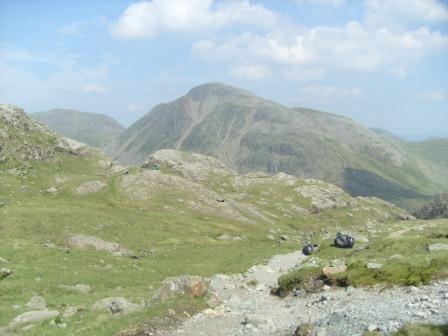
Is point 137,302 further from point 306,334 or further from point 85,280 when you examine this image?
point 306,334

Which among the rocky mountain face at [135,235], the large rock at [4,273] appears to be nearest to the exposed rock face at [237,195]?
the rocky mountain face at [135,235]

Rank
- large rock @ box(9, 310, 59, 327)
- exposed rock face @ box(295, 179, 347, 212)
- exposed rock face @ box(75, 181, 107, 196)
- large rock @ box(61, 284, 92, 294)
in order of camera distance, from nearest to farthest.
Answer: large rock @ box(9, 310, 59, 327) < large rock @ box(61, 284, 92, 294) < exposed rock face @ box(75, 181, 107, 196) < exposed rock face @ box(295, 179, 347, 212)

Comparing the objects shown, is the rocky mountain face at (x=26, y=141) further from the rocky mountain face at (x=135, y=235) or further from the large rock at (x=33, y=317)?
the large rock at (x=33, y=317)

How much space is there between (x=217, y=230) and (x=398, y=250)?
64723 millimetres

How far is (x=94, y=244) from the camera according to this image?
7388cm

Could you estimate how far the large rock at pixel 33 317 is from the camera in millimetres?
33156

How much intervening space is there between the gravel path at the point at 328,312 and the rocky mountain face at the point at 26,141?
405 ft

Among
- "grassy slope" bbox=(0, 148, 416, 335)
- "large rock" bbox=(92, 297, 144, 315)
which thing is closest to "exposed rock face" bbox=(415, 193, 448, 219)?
"grassy slope" bbox=(0, 148, 416, 335)

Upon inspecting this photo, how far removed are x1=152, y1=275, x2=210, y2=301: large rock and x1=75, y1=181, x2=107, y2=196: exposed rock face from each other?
96.8m

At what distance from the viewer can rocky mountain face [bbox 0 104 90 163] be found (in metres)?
140

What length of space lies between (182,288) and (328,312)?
40.7 feet

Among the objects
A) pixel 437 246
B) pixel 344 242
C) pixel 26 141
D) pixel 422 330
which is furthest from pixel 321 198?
pixel 422 330

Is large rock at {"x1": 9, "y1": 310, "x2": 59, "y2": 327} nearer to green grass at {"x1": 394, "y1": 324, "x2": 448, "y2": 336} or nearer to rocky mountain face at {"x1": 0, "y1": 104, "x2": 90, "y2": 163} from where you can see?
green grass at {"x1": 394, "y1": 324, "x2": 448, "y2": 336}

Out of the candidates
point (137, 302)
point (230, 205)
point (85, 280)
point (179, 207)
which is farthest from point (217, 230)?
point (137, 302)
